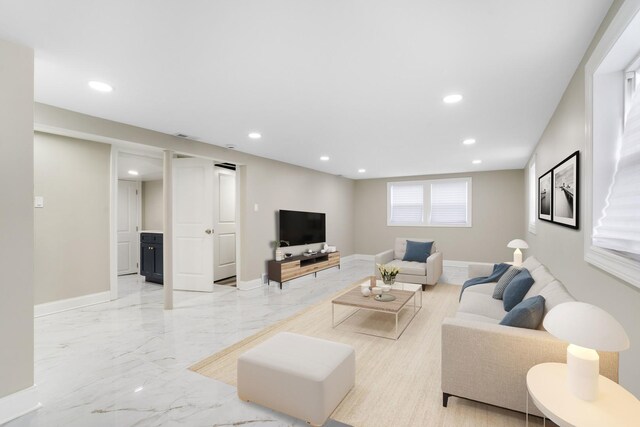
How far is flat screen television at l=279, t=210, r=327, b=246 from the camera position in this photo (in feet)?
20.4

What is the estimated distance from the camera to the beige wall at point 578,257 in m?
1.48

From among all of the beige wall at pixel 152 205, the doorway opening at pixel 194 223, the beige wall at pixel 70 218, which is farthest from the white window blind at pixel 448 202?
the beige wall at pixel 70 218

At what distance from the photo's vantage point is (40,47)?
2016mm

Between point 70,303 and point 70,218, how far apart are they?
1.15 metres

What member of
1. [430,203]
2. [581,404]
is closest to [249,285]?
[581,404]

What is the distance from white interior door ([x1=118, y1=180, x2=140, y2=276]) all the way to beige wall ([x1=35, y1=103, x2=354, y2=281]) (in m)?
3.16

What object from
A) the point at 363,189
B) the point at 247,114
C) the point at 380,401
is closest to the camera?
the point at 380,401

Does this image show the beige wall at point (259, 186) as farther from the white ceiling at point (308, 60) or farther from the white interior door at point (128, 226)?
the white interior door at point (128, 226)

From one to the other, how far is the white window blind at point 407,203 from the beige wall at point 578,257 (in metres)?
4.36

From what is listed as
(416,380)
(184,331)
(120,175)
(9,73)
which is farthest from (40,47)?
(120,175)

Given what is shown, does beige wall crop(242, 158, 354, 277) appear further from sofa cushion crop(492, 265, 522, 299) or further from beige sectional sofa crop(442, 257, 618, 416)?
beige sectional sofa crop(442, 257, 618, 416)

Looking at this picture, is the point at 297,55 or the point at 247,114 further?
the point at 247,114

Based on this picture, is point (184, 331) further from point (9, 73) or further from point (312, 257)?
point (312, 257)

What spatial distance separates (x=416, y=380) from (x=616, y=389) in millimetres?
1322
